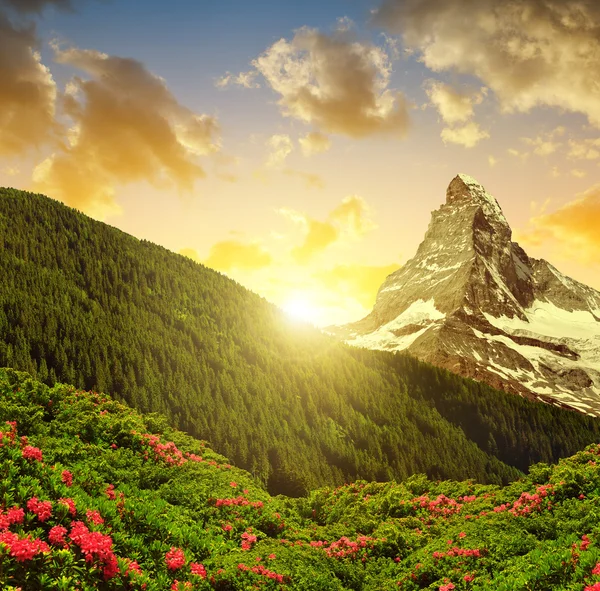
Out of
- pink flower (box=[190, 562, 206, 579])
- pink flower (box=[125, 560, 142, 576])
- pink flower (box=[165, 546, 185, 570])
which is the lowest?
pink flower (box=[190, 562, 206, 579])

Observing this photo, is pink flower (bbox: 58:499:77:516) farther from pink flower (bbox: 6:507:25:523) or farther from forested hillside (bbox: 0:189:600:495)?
forested hillside (bbox: 0:189:600:495)

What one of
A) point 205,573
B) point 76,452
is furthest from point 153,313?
point 205,573

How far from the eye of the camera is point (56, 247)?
112 m

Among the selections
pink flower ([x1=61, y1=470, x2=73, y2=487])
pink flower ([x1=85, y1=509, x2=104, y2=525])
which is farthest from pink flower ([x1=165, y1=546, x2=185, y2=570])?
pink flower ([x1=61, y1=470, x2=73, y2=487])

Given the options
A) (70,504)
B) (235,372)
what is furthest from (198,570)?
(235,372)

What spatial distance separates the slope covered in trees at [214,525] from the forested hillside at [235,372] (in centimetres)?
3205

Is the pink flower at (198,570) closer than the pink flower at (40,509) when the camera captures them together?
No

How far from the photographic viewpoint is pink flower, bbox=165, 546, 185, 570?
13711 millimetres

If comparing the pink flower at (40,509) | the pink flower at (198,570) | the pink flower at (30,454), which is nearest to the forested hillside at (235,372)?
the pink flower at (198,570)

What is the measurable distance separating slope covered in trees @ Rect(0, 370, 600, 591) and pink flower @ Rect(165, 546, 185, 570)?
0.04 metres

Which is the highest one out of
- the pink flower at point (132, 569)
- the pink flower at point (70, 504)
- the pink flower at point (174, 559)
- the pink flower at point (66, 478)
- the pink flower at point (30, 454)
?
the pink flower at point (30, 454)

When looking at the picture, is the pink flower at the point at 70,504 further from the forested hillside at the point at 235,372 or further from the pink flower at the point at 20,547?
the forested hillside at the point at 235,372

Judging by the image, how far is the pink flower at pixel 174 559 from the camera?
540 inches

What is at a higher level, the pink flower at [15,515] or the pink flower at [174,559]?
the pink flower at [15,515]
